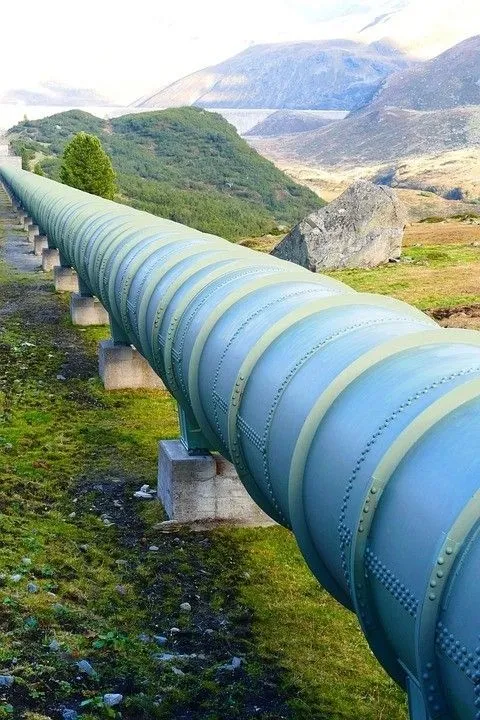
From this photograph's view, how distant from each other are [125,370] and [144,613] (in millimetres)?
10613

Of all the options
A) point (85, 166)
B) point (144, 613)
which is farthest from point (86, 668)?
point (85, 166)

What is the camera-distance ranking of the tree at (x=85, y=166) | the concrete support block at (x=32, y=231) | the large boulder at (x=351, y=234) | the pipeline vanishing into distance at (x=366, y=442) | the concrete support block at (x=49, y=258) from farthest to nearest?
the tree at (x=85, y=166) < the concrete support block at (x=32, y=231) < the concrete support block at (x=49, y=258) < the large boulder at (x=351, y=234) < the pipeline vanishing into distance at (x=366, y=442)

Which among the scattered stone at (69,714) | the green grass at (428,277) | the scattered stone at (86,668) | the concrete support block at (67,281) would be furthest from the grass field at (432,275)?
the scattered stone at (69,714)

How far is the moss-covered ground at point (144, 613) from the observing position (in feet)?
28.7

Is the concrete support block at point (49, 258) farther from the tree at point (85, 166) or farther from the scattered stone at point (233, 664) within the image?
the tree at point (85, 166)

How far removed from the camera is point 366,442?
17.1ft

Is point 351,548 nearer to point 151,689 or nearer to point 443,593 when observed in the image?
point 443,593

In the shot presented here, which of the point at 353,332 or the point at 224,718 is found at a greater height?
the point at 353,332

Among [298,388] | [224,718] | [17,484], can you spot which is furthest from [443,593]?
[17,484]

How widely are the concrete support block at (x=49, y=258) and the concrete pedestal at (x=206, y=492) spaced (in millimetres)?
30973

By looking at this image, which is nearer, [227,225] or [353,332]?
[353,332]

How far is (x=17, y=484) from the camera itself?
14.6 meters

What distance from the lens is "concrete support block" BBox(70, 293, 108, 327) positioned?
28.3 m

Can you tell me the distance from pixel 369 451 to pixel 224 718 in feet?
14.8
